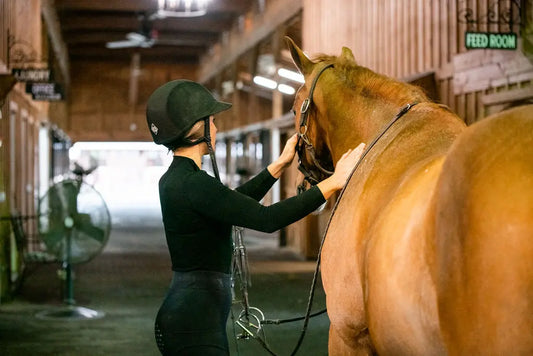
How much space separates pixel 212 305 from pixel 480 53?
7.33 m

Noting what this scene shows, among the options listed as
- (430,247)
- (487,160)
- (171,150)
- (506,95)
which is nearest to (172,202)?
(171,150)

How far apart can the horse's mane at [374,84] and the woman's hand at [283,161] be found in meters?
0.41

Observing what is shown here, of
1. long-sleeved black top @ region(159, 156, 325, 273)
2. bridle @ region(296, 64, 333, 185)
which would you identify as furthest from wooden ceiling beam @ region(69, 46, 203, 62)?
long-sleeved black top @ region(159, 156, 325, 273)

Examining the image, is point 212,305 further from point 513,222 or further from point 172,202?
point 513,222

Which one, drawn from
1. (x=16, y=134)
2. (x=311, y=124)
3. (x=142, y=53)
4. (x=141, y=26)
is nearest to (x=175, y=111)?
(x=311, y=124)

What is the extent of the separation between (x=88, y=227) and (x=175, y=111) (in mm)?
7377

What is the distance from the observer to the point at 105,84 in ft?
126

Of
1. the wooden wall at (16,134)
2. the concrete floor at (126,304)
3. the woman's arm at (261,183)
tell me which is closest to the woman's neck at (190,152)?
the woman's arm at (261,183)

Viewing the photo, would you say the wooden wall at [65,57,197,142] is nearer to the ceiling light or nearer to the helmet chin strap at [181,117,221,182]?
the ceiling light

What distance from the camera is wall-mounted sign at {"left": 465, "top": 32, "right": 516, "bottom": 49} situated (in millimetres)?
8578

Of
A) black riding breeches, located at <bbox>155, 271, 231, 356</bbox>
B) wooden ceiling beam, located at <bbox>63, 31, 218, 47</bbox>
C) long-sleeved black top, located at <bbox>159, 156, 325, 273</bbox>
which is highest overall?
wooden ceiling beam, located at <bbox>63, 31, 218, 47</bbox>

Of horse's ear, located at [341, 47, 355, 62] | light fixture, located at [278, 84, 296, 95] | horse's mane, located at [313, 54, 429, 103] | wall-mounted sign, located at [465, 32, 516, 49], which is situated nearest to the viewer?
horse's mane, located at [313, 54, 429, 103]

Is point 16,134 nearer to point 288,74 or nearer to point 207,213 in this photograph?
point 288,74

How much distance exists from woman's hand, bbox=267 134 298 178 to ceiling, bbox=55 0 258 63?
18.5 m
